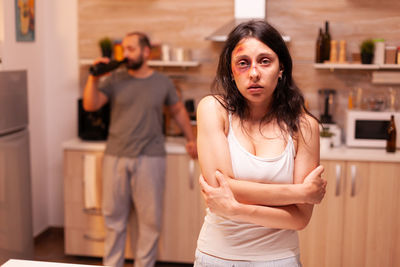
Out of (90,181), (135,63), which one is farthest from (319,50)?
(90,181)

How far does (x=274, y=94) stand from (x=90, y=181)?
2177mm

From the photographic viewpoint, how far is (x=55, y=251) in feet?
12.1

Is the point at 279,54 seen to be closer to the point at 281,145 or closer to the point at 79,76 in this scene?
the point at 281,145

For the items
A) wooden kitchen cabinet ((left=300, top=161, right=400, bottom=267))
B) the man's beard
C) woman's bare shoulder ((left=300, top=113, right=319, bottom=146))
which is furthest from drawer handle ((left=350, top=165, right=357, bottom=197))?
woman's bare shoulder ((left=300, top=113, right=319, bottom=146))

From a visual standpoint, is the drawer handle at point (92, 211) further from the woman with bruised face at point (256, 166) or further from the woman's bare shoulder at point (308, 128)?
the woman's bare shoulder at point (308, 128)

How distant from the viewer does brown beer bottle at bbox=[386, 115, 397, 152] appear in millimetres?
3250

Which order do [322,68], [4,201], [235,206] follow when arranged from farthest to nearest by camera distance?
[322,68]
[4,201]
[235,206]

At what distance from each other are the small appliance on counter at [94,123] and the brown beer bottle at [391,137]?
1.90 m

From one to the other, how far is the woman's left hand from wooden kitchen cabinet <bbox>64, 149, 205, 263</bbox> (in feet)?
6.29

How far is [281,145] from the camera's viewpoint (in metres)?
1.42

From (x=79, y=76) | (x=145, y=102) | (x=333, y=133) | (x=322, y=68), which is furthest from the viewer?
(x=79, y=76)

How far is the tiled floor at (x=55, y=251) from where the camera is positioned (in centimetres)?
353

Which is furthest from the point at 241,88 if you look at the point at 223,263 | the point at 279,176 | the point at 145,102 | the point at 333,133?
the point at 333,133

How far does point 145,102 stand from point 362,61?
59.3 inches
